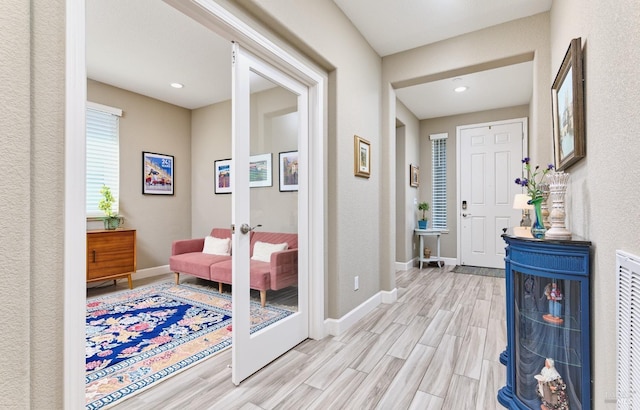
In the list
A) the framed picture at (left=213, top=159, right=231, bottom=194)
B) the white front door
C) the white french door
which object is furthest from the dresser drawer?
the white front door

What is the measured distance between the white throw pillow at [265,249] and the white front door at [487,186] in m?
4.13

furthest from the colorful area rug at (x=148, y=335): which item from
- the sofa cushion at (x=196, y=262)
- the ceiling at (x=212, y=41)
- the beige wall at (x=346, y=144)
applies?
the ceiling at (x=212, y=41)

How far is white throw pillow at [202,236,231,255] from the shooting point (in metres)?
4.20

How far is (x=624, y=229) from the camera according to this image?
101cm

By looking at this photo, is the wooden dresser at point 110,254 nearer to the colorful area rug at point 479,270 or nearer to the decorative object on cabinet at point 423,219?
the decorative object on cabinet at point 423,219

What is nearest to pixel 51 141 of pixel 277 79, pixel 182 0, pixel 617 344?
pixel 182 0

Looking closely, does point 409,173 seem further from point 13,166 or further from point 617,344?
point 13,166

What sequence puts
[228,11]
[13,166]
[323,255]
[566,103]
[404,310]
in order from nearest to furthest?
[13,166]
[228,11]
[566,103]
[323,255]
[404,310]

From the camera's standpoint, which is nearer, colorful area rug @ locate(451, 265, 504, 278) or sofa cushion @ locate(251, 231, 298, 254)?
sofa cushion @ locate(251, 231, 298, 254)

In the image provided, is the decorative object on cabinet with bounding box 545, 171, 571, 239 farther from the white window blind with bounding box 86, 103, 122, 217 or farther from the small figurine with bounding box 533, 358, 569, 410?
the white window blind with bounding box 86, 103, 122, 217

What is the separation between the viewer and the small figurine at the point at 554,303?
1.46m

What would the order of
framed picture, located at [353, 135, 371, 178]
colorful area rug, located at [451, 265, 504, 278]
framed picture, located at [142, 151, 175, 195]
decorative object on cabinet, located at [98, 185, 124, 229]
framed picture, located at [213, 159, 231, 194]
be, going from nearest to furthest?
framed picture, located at [353, 135, 371, 178] < decorative object on cabinet, located at [98, 185, 124, 229] < framed picture, located at [142, 151, 175, 195] < colorful area rug, located at [451, 265, 504, 278] < framed picture, located at [213, 159, 231, 194]

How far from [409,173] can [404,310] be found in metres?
2.73

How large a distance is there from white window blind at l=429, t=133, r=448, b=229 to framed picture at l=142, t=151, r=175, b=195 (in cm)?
474
